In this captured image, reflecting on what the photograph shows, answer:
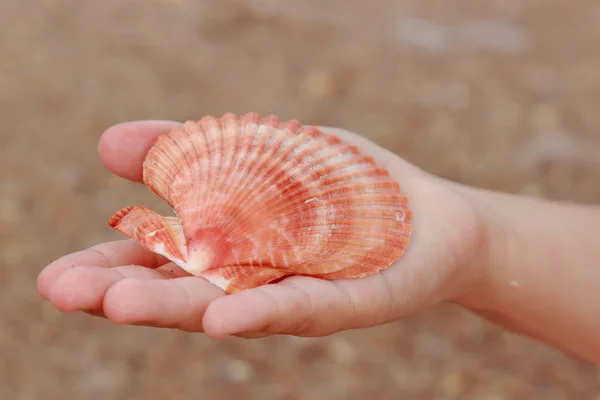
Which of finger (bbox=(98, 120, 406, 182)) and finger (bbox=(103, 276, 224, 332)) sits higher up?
finger (bbox=(98, 120, 406, 182))

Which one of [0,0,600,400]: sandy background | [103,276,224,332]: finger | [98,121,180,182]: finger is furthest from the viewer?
[0,0,600,400]: sandy background

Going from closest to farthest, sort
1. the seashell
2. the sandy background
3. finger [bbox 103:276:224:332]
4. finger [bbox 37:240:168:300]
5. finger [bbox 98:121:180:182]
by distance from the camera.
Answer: finger [bbox 103:276:224:332]
finger [bbox 37:240:168:300]
the seashell
finger [bbox 98:121:180:182]
the sandy background

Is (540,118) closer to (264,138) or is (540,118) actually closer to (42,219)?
(264,138)

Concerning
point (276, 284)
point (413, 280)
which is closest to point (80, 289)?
point (276, 284)

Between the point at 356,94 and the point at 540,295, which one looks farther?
the point at 356,94

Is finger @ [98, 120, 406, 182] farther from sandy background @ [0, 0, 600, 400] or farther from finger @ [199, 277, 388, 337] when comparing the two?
sandy background @ [0, 0, 600, 400]

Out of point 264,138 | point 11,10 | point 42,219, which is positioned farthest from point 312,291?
point 11,10

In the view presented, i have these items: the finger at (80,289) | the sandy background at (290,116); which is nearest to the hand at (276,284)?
the finger at (80,289)

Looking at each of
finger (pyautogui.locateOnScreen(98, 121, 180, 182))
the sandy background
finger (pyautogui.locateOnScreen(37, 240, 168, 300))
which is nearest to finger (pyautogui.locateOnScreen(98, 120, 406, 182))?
finger (pyautogui.locateOnScreen(98, 121, 180, 182))
